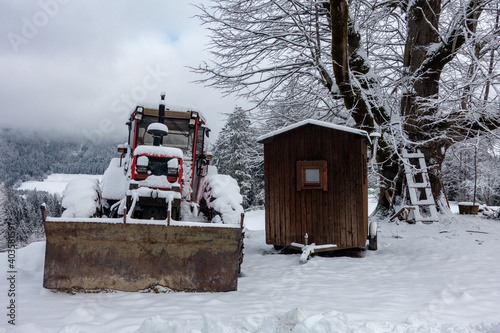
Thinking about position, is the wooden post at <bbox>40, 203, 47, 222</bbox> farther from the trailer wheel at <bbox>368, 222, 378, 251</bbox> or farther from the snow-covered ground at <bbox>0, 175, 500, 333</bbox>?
the trailer wheel at <bbox>368, 222, 378, 251</bbox>

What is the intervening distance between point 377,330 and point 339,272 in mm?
2920

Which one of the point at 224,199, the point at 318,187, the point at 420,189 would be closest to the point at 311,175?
the point at 318,187

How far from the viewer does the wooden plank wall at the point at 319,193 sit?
22.0ft

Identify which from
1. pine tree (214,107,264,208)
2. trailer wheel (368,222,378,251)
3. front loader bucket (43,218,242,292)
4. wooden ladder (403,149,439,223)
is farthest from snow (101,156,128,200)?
pine tree (214,107,264,208)

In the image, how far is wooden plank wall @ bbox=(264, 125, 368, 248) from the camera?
6.69m

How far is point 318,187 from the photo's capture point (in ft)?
22.5

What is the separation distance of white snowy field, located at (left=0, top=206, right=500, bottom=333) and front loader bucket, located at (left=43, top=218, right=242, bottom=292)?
0.53 feet

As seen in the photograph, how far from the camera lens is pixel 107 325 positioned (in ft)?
9.12

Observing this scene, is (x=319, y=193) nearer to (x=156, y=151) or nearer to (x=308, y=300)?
(x=308, y=300)

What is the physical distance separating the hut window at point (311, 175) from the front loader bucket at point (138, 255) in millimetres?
3128

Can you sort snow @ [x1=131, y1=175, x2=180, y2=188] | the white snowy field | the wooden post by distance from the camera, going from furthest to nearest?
snow @ [x1=131, y1=175, x2=180, y2=188] → the wooden post → the white snowy field

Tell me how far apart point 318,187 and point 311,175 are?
294 mm

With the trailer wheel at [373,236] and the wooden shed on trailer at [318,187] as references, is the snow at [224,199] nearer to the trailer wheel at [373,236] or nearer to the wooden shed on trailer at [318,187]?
the wooden shed on trailer at [318,187]

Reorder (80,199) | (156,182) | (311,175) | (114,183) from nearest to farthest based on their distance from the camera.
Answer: (80,199) → (156,182) → (114,183) → (311,175)
